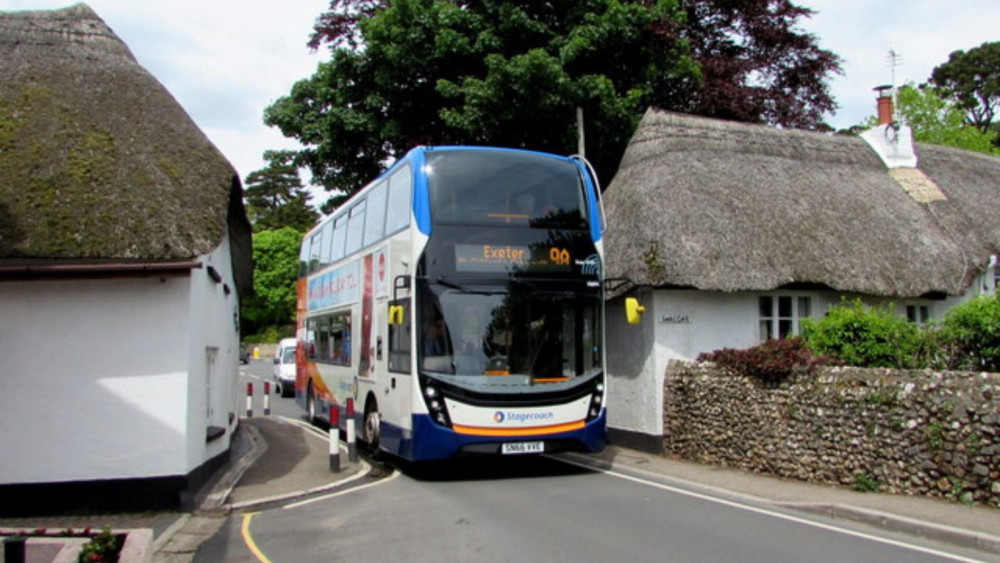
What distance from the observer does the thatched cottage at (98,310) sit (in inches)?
364

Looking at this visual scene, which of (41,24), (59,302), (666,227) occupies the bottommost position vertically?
(59,302)

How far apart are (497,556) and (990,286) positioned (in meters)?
16.1

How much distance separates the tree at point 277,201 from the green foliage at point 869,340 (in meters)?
73.6

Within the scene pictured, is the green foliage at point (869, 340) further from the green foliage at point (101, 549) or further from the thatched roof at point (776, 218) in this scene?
the green foliage at point (101, 549)

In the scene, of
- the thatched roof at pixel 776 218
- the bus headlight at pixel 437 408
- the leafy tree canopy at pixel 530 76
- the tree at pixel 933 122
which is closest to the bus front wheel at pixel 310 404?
the leafy tree canopy at pixel 530 76

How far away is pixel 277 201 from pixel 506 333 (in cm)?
8039

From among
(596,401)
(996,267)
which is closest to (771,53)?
(996,267)

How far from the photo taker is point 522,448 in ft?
36.2

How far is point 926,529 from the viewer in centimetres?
799

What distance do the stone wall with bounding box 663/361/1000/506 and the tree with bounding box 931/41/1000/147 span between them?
47583mm

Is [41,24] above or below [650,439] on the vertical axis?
above

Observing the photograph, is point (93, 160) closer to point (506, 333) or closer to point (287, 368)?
point (506, 333)

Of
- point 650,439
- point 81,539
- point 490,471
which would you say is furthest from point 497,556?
point 650,439

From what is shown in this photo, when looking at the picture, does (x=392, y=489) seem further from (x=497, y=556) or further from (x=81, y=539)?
(x=81, y=539)
